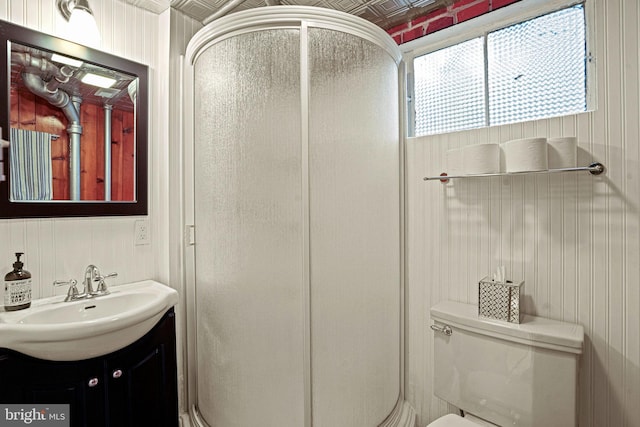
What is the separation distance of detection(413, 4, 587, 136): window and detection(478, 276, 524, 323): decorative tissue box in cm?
75

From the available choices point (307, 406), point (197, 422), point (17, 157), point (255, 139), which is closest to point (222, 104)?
point (255, 139)

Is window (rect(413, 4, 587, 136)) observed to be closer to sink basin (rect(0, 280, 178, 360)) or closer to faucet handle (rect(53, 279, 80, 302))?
sink basin (rect(0, 280, 178, 360))

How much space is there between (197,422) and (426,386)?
118 cm

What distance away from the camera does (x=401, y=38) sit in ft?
5.88

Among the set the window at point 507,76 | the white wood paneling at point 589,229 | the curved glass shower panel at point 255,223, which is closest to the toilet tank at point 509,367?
the white wood paneling at point 589,229

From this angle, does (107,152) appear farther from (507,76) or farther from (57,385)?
(507,76)

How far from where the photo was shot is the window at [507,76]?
136 cm

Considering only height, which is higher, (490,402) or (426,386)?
(490,402)

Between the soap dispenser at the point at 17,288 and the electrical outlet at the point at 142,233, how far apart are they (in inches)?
18.0

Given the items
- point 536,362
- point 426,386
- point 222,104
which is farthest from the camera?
point 426,386

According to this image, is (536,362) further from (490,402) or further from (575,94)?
(575,94)

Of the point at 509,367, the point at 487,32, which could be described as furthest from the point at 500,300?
the point at 487,32

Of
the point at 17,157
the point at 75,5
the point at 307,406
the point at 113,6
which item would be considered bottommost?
the point at 307,406

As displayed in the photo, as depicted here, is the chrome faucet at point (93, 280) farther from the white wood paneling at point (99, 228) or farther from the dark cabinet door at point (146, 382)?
the dark cabinet door at point (146, 382)
